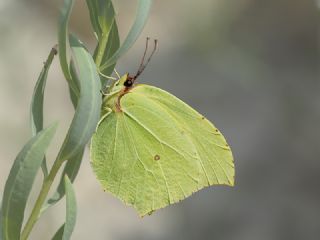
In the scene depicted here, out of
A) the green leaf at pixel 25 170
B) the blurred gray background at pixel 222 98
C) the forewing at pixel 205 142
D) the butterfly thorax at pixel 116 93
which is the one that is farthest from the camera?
the blurred gray background at pixel 222 98

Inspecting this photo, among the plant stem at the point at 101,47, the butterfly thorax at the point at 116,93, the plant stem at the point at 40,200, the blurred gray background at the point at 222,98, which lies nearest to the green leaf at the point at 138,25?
the plant stem at the point at 101,47

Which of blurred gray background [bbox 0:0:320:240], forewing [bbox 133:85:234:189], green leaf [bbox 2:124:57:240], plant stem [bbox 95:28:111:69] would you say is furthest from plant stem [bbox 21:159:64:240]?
blurred gray background [bbox 0:0:320:240]

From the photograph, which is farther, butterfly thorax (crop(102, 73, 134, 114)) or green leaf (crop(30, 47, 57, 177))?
butterfly thorax (crop(102, 73, 134, 114))

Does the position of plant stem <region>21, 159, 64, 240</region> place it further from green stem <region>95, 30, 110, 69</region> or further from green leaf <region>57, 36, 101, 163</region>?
green stem <region>95, 30, 110, 69</region>

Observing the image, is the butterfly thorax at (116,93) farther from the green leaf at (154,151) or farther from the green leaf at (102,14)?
the green leaf at (102,14)

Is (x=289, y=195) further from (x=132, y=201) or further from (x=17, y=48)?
(x=132, y=201)

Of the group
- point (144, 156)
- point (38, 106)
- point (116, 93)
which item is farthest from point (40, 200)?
point (144, 156)

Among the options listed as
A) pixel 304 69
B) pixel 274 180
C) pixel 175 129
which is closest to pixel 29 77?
pixel 274 180
